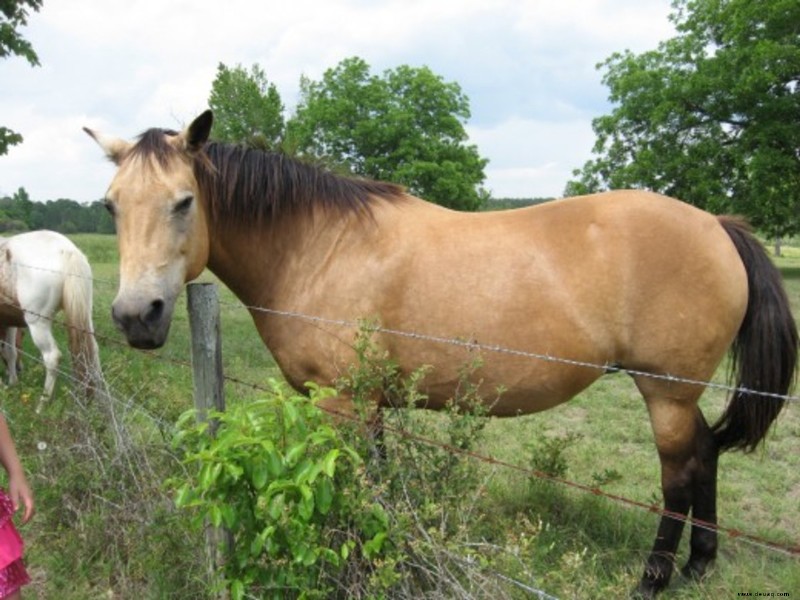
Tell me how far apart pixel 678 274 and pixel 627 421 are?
131 inches

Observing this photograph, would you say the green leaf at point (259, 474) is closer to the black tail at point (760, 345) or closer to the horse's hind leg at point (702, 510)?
the horse's hind leg at point (702, 510)

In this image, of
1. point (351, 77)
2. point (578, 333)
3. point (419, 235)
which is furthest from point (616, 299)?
point (351, 77)

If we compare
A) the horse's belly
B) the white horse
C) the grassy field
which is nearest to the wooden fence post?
the grassy field

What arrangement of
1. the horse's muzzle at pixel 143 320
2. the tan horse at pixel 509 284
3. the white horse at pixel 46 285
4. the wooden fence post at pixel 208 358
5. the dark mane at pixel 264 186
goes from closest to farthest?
1. the wooden fence post at pixel 208 358
2. the horse's muzzle at pixel 143 320
3. the tan horse at pixel 509 284
4. the dark mane at pixel 264 186
5. the white horse at pixel 46 285

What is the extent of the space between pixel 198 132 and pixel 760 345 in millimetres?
2984

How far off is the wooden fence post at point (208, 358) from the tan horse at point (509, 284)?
16.7 inches

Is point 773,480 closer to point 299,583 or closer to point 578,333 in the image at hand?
point 578,333

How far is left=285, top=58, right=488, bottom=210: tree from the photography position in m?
27.5

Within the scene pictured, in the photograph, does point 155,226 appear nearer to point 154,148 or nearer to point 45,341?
point 154,148

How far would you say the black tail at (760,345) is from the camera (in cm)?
305

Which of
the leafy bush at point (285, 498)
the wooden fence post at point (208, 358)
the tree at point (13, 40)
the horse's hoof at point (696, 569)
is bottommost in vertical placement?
the horse's hoof at point (696, 569)

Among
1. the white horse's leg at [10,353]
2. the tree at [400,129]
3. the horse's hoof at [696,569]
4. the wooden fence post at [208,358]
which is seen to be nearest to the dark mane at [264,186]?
the wooden fence post at [208,358]

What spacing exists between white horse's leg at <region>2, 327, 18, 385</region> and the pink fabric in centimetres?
489

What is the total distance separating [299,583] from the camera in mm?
1962
